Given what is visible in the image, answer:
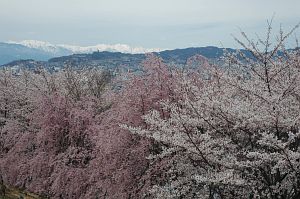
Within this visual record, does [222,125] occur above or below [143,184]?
above

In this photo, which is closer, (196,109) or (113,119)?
(196,109)

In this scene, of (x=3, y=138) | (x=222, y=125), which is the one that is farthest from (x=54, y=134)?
(x=222, y=125)

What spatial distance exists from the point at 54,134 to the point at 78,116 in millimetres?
1603

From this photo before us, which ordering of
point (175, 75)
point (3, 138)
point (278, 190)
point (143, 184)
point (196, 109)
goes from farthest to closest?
point (3, 138) → point (175, 75) → point (143, 184) → point (196, 109) → point (278, 190)

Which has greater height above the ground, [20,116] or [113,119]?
[113,119]

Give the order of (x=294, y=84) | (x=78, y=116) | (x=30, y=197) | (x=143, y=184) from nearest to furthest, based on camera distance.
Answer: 1. (x=294, y=84)
2. (x=143, y=184)
3. (x=78, y=116)
4. (x=30, y=197)

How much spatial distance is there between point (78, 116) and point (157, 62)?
5.09 metres

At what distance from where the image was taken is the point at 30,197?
20.1 m

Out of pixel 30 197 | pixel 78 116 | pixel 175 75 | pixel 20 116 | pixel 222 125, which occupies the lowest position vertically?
pixel 30 197

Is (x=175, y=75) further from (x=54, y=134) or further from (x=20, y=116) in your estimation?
(x=20, y=116)

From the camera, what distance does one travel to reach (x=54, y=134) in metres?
19.0

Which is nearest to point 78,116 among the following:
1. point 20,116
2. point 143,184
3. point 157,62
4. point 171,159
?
point 157,62

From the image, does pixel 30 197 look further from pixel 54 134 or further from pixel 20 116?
pixel 20 116

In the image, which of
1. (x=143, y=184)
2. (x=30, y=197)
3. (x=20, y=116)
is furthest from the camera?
(x=20, y=116)
